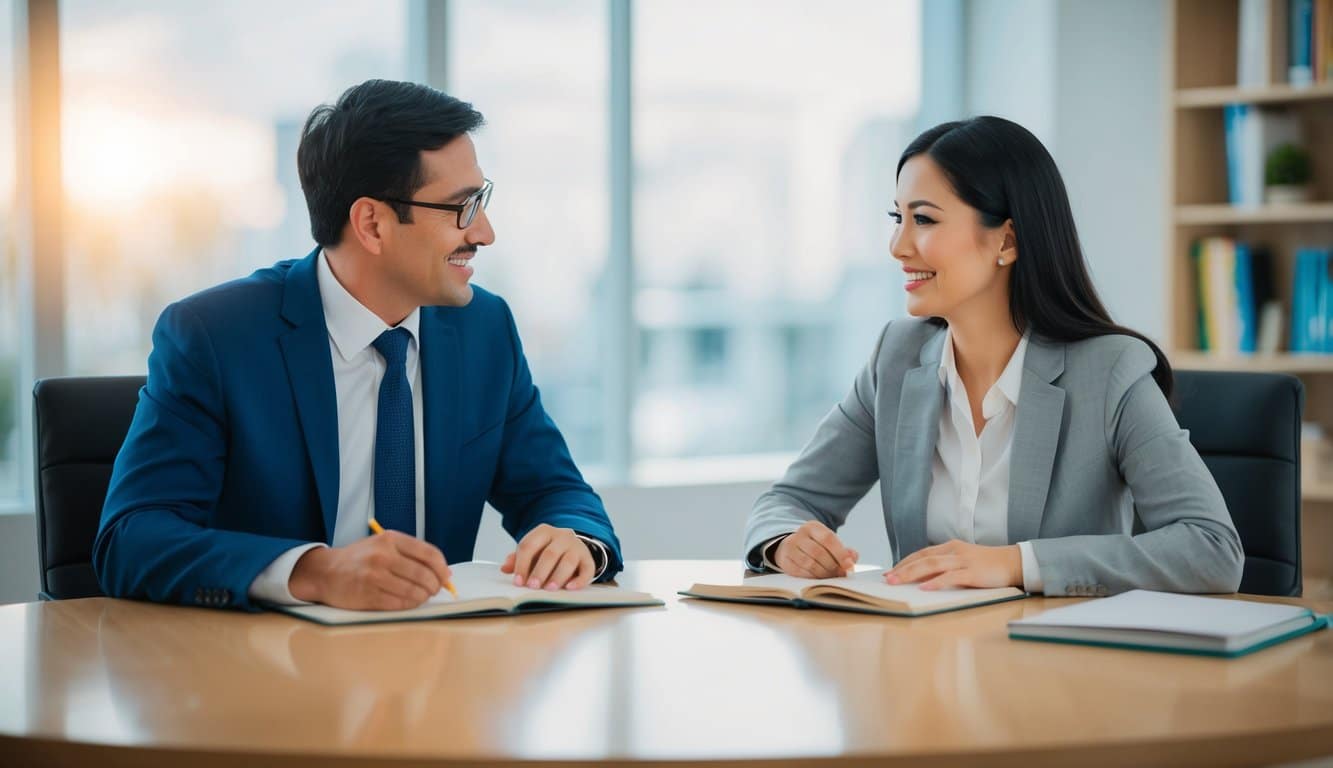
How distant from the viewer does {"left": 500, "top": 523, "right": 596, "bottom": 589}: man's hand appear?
1717 mm

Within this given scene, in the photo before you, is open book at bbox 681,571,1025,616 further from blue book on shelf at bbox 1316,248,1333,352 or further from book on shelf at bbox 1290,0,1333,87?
book on shelf at bbox 1290,0,1333,87

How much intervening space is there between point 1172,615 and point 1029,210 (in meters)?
0.81

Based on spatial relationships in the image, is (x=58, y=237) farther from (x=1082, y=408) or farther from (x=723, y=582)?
(x=1082, y=408)

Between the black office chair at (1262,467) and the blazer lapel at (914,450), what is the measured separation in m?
0.43

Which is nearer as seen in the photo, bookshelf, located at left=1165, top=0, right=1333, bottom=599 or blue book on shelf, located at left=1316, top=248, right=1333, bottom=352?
blue book on shelf, located at left=1316, top=248, right=1333, bottom=352

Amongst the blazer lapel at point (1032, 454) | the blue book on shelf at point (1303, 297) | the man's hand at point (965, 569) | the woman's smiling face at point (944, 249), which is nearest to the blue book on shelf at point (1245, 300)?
the blue book on shelf at point (1303, 297)

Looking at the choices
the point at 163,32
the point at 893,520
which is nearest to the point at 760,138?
the point at 163,32

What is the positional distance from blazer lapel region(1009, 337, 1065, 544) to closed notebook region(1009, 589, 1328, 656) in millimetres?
386

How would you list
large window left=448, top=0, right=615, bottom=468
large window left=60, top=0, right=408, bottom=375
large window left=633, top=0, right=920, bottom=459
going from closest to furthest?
1. large window left=60, top=0, right=408, bottom=375
2. large window left=448, top=0, right=615, bottom=468
3. large window left=633, top=0, right=920, bottom=459

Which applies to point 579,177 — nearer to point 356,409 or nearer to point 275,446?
point 356,409

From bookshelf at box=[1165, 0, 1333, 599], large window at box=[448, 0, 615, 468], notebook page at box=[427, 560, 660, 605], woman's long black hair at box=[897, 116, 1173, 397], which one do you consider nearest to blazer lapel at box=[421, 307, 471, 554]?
notebook page at box=[427, 560, 660, 605]

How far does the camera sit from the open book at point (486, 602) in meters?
1.54

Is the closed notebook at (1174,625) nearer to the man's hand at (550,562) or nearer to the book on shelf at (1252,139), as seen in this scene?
the man's hand at (550,562)

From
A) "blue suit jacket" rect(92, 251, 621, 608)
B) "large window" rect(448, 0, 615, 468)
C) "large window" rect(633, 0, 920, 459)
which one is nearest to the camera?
"blue suit jacket" rect(92, 251, 621, 608)
